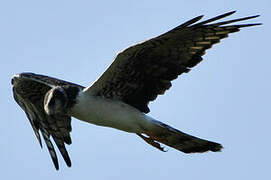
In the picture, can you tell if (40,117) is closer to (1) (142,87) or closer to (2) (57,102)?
(2) (57,102)

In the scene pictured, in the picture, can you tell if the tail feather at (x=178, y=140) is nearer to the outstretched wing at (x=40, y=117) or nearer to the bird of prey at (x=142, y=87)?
the bird of prey at (x=142, y=87)

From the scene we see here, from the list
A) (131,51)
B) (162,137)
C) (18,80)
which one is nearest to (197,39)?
(131,51)

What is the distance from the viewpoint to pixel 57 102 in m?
8.78

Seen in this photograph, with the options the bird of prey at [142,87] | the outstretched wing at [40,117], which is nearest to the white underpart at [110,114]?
the bird of prey at [142,87]

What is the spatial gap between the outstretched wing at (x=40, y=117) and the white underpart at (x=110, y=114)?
4.01 ft

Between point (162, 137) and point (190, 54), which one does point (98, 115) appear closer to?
point (162, 137)

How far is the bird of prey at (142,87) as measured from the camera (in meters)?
8.18

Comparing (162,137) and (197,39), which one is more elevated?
(197,39)

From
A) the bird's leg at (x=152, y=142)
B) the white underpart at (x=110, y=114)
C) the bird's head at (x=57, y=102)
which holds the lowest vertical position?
the bird's leg at (x=152, y=142)

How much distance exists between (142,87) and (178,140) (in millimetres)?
835

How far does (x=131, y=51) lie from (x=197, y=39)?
0.82 metres

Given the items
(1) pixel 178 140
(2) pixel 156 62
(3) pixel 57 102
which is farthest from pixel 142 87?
(3) pixel 57 102

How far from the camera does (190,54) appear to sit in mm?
8352

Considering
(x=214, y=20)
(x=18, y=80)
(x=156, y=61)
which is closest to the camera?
(x=214, y=20)
